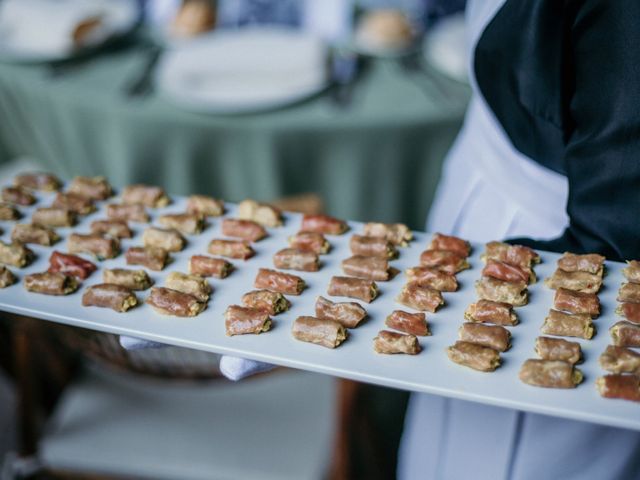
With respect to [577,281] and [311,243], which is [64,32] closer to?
[311,243]

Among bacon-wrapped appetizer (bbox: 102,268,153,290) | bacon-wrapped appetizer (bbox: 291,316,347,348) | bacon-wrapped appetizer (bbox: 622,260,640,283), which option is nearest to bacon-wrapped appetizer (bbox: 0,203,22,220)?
bacon-wrapped appetizer (bbox: 102,268,153,290)

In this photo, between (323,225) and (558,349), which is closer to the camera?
(558,349)

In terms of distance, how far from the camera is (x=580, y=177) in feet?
2.80

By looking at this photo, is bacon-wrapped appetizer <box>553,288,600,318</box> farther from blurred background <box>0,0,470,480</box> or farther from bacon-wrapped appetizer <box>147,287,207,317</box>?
blurred background <box>0,0,470,480</box>

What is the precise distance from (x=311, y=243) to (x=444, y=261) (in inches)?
7.2

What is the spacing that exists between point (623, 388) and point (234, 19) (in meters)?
1.92

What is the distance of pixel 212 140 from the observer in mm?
1806

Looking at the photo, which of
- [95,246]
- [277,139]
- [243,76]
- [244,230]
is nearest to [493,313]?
[244,230]

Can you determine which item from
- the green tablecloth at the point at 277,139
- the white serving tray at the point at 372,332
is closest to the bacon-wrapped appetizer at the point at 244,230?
the white serving tray at the point at 372,332

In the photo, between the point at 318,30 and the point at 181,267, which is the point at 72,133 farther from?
the point at 181,267

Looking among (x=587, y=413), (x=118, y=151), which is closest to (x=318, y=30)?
(x=118, y=151)

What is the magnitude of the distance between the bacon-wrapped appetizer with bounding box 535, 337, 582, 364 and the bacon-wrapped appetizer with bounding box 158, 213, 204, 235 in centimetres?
50

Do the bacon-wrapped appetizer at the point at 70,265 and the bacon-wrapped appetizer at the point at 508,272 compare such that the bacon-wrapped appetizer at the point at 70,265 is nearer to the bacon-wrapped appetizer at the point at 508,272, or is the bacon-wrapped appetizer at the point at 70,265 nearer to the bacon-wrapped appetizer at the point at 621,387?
the bacon-wrapped appetizer at the point at 508,272

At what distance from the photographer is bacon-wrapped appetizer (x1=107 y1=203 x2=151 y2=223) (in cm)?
104
